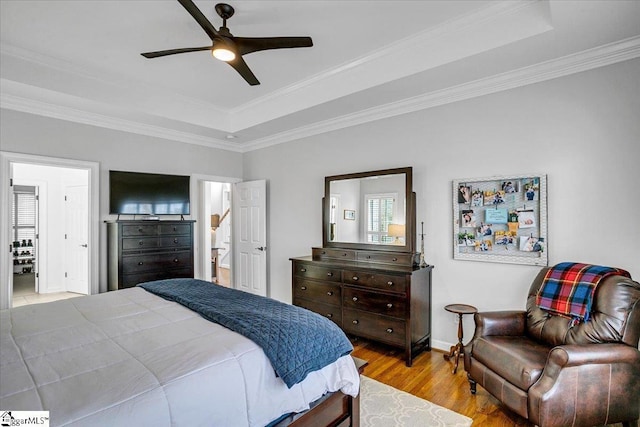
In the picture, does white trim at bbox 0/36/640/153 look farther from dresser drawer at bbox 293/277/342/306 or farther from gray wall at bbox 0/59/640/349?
dresser drawer at bbox 293/277/342/306

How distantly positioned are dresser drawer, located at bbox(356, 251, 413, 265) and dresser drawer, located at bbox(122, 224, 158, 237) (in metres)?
2.66

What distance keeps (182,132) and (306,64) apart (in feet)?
8.02

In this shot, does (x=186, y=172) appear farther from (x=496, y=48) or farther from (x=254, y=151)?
(x=496, y=48)

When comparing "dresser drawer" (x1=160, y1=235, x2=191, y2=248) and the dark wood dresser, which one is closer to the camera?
the dark wood dresser

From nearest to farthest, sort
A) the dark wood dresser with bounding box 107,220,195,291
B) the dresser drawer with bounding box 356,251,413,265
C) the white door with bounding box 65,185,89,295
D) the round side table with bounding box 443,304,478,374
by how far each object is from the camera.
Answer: the round side table with bounding box 443,304,478,374 < the dresser drawer with bounding box 356,251,413,265 < the dark wood dresser with bounding box 107,220,195,291 < the white door with bounding box 65,185,89,295

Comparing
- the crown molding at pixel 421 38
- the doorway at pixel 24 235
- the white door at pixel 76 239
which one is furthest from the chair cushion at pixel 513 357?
the doorway at pixel 24 235

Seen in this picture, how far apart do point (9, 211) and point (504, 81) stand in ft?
17.4

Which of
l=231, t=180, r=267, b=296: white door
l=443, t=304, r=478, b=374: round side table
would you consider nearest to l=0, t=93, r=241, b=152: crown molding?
l=231, t=180, r=267, b=296: white door

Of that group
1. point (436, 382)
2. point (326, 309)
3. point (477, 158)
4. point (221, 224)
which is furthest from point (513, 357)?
point (221, 224)

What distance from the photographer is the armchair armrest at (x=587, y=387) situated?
1.85 m

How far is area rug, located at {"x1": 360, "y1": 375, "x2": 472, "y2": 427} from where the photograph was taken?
2.19 metres

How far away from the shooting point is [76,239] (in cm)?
579

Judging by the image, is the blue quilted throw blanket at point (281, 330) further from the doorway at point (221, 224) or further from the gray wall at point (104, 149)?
the doorway at point (221, 224)

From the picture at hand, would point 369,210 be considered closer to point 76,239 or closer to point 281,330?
point 281,330
